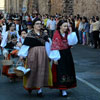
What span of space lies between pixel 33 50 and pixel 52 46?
14.9 inches

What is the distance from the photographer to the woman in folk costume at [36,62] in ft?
26.8

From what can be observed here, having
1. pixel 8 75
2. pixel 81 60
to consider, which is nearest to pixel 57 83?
pixel 8 75

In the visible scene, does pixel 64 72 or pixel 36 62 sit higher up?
pixel 36 62

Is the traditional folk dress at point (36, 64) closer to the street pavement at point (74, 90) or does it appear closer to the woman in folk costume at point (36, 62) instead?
the woman in folk costume at point (36, 62)

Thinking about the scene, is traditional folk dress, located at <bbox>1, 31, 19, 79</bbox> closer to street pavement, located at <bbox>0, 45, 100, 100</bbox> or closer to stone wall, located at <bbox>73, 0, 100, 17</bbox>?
street pavement, located at <bbox>0, 45, 100, 100</bbox>

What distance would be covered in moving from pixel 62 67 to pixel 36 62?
0.50 metres

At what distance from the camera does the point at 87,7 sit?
2788 cm

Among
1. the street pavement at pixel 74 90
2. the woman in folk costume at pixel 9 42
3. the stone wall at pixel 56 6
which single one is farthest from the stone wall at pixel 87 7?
the woman in folk costume at pixel 9 42

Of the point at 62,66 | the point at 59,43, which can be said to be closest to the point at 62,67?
the point at 62,66

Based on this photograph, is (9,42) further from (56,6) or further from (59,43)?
(56,6)

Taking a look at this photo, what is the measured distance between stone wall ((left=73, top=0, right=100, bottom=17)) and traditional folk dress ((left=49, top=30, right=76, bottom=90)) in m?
17.4

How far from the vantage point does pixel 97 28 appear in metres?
20.4

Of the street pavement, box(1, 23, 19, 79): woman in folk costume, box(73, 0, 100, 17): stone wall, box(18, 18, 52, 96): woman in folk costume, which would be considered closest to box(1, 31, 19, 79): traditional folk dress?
box(1, 23, 19, 79): woman in folk costume

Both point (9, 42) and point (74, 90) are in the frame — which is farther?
point (9, 42)
